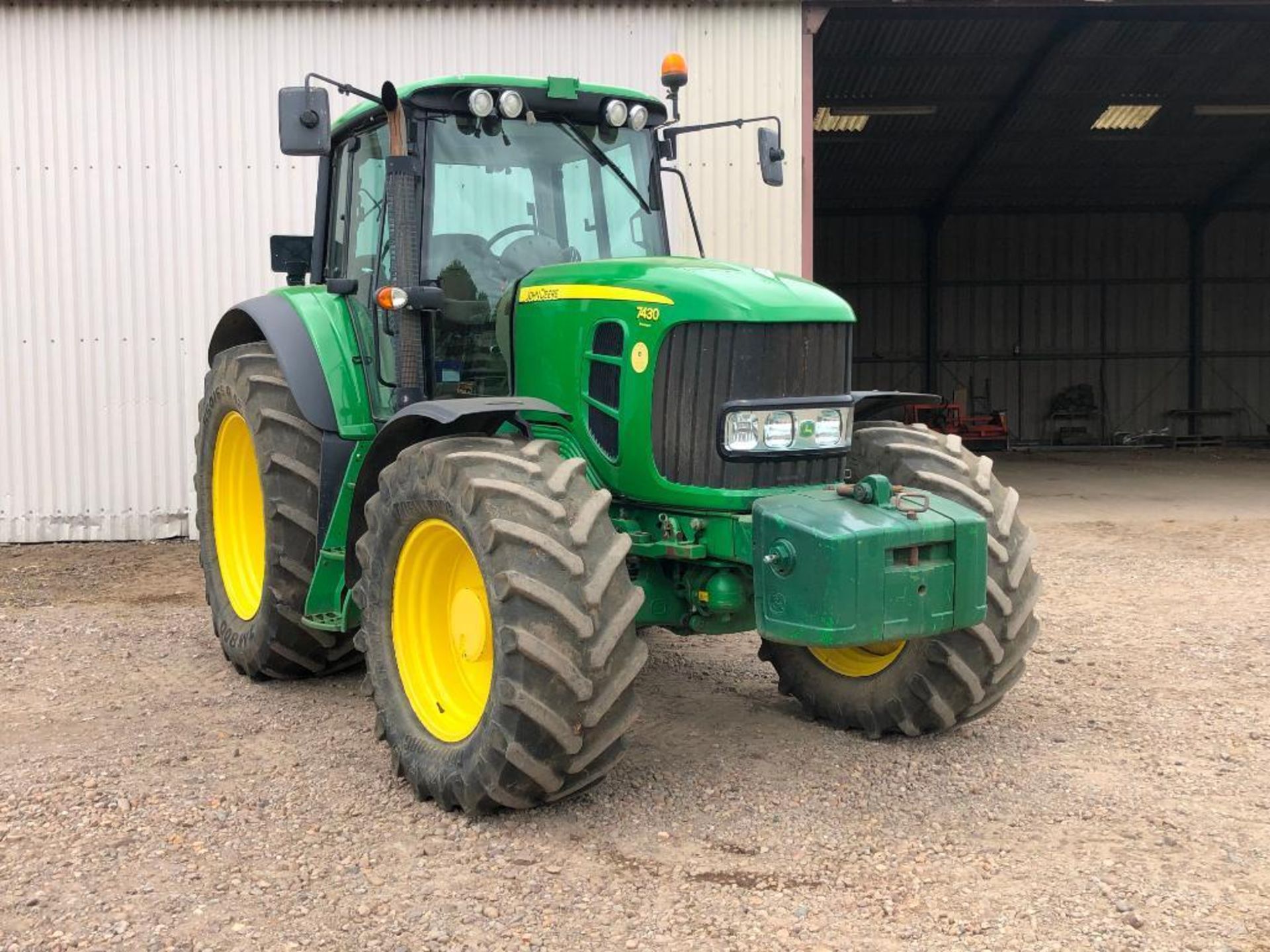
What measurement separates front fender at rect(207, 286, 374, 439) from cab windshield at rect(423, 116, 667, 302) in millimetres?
647

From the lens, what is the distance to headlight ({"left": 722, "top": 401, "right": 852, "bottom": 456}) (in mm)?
4215

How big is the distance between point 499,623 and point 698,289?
1316mm

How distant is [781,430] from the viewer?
4.29 metres

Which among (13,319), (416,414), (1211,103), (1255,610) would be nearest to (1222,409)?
(1211,103)

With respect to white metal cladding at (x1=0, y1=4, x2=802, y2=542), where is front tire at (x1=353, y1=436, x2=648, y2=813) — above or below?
below

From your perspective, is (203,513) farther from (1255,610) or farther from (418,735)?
(1255,610)

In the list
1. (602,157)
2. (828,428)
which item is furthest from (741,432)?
(602,157)

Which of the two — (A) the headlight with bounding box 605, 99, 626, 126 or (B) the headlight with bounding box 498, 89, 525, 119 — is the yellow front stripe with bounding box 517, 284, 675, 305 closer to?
(B) the headlight with bounding box 498, 89, 525, 119

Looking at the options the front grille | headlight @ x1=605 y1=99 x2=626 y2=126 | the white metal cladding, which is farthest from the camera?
the white metal cladding

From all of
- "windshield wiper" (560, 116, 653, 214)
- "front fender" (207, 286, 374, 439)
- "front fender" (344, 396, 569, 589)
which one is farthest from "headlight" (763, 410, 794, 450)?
"front fender" (207, 286, 374, 439)

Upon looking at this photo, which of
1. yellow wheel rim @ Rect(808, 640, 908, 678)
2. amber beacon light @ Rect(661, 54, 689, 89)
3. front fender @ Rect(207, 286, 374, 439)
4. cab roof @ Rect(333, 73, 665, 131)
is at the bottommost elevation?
yellow wheel rim @ Rect(808, 640, 908, 678)

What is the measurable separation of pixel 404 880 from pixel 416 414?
1552mm

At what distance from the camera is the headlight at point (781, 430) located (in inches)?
166

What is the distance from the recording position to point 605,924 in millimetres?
3244
